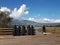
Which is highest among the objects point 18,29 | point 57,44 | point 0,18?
point 0,18

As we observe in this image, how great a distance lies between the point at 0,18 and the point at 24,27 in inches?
1089

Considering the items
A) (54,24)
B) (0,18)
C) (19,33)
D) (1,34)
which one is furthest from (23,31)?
(0,18)

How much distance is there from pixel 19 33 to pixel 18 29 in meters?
0.51

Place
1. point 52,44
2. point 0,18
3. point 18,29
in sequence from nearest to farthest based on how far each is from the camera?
point 52,44
point 18,29
point 0,18

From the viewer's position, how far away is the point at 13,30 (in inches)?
713

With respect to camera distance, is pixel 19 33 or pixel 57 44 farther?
pixel 19 33

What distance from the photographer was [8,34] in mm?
18500

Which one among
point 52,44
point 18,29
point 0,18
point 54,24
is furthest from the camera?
point 0,18

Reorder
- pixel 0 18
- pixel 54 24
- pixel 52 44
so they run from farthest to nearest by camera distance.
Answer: pixel 0 18, pixel 54 24, pixel 52 44

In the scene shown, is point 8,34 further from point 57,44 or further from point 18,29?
point 57,44

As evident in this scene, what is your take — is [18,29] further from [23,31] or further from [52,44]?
[52,44]

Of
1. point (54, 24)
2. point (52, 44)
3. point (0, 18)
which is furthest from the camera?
point (0, 18)

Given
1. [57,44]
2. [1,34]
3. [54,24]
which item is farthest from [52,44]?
[54,24]

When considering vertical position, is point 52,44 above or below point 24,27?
below
